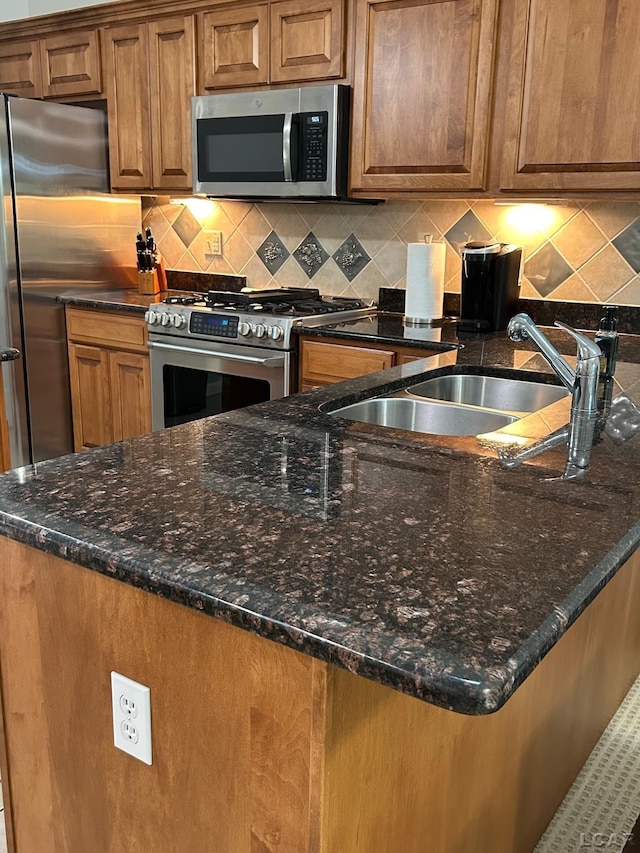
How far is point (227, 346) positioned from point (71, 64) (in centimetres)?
172

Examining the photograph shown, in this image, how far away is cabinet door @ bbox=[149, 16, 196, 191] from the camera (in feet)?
11.2

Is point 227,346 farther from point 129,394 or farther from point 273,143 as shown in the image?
point 273,143

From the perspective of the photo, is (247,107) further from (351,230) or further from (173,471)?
(173,471)

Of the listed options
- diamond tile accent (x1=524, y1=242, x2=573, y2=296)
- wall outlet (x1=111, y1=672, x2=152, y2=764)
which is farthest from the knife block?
wall outlet (x1=111, y1=672, x2=152, y2=764)

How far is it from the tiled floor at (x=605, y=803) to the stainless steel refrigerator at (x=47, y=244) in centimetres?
232

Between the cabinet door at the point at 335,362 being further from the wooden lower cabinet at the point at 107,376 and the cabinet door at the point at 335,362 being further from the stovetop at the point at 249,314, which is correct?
the wooden lower cabinet at the point at 107,376

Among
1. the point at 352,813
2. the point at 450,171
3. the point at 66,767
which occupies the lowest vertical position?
the point at 66,767

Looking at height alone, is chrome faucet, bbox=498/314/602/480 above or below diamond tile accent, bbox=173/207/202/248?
below

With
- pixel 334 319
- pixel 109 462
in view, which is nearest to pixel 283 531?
pixel 109 462

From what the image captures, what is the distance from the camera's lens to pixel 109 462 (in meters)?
1.21

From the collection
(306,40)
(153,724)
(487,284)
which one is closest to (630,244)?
(487,284)

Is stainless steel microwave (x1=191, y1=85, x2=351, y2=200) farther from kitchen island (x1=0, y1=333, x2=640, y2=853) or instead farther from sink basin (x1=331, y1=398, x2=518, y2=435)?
kitchen island (x1=0, y1=333, x2=640, y2=853)

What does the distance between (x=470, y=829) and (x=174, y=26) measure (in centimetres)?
332

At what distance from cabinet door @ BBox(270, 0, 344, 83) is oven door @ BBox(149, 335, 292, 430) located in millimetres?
1120
